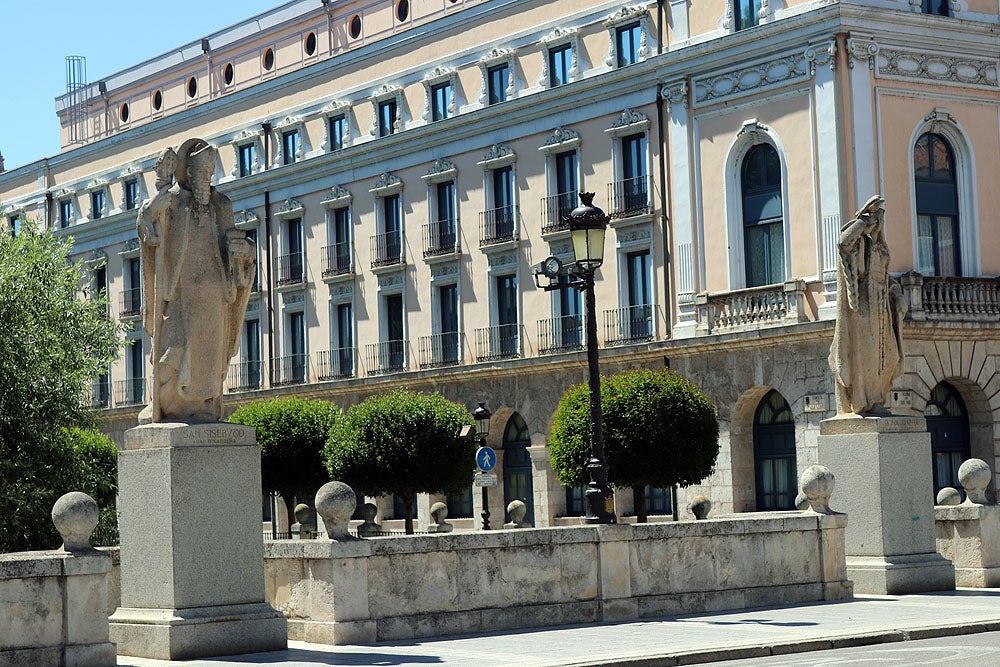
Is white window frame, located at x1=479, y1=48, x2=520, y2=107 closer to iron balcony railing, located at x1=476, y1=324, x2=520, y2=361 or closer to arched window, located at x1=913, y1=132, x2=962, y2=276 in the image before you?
iron balcony railing, located at x1=476, y1=324, x2=520, y2=361

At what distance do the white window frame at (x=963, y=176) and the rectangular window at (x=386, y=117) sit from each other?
16613mm

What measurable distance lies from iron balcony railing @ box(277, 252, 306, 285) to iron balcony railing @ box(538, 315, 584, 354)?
10845 millimetres

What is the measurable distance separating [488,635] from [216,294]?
4360 millimetres

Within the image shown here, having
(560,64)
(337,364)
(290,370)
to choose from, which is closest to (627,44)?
(560,64)

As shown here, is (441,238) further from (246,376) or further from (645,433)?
(645,433)

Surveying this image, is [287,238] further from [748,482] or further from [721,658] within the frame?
[721,658]

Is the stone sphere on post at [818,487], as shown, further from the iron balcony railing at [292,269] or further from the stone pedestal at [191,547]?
the iron balcony railing at [292,269]

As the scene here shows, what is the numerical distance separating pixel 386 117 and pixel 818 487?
29.1 meters

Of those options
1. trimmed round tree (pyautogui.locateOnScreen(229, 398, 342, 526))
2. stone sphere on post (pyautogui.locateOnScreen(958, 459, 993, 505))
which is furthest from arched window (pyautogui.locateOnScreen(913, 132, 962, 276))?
trimmed round tree (pyautogui.locateOnScreen(229, 398, 342, 526))

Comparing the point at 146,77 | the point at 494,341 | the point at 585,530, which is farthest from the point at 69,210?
the point at 585,530

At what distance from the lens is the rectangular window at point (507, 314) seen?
4281 cm

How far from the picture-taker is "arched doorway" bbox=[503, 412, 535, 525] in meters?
42.8

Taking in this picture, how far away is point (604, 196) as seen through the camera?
132ft

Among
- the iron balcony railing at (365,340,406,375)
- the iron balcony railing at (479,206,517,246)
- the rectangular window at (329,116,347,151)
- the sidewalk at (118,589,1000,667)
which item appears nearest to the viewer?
the sidewalk at (118,589,1000,667)
